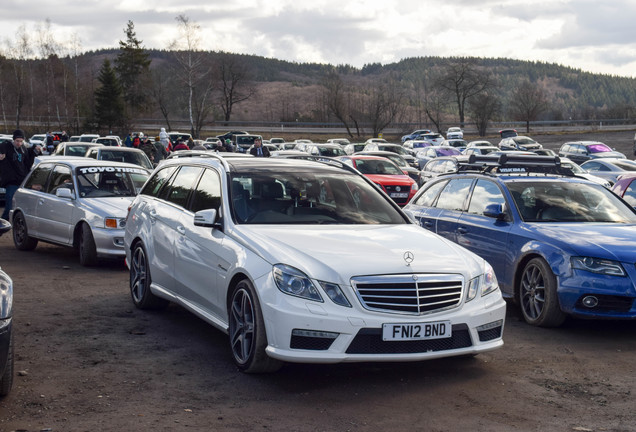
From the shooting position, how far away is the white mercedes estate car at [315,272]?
18.0 feet

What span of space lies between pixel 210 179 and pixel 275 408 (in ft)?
8.97

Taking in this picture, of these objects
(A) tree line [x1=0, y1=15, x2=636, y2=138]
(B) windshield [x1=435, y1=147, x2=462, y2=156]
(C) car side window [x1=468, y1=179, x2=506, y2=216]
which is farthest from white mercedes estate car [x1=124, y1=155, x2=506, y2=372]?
(A) tree line [x1=0, y1=15, x2=636, y2=138]

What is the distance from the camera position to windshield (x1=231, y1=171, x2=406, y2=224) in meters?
6.72

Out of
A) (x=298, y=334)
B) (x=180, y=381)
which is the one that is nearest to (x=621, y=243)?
(x=298, y=334)

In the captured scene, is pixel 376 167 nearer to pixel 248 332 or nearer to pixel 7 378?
pixel 248 332

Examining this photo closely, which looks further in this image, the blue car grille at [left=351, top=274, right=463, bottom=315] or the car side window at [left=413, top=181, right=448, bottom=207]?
the car side window at [left=413, top=181, right=448, bottom=207]

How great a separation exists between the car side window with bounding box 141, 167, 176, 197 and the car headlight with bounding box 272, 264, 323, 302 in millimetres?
3207

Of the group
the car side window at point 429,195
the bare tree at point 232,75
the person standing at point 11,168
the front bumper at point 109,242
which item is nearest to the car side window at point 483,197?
the car side window at point 429,195

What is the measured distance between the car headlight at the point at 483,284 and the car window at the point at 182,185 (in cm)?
299

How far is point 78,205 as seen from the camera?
1214cm

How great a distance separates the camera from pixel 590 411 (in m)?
5.28

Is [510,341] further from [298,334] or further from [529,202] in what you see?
[298,334]

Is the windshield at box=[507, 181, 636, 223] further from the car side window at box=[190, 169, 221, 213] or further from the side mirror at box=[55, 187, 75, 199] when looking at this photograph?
the side mirror at box=[55, 187, 75, 199]

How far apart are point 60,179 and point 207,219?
717 centimetres
